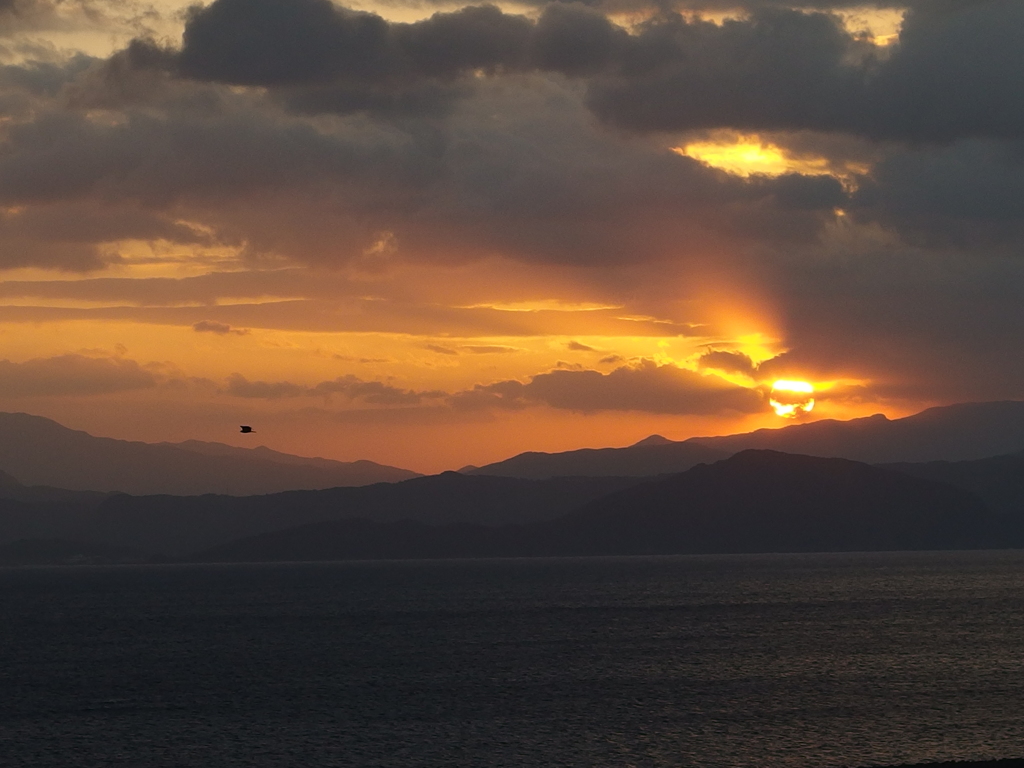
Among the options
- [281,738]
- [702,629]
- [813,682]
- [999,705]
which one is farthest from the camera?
[702,629]

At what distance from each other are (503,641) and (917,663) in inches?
2415

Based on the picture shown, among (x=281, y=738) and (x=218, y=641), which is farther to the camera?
(x=218, y=641)

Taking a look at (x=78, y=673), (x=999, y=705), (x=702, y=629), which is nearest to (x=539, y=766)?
(x=999, y=705)

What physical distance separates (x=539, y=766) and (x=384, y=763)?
36.8 ft

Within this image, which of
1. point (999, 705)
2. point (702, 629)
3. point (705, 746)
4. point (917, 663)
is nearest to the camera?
point (705, 746)

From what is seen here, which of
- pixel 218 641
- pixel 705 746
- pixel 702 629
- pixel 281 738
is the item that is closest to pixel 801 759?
pixel 705 746

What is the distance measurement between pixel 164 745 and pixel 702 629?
374 ft

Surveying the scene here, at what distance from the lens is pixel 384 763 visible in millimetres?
88250

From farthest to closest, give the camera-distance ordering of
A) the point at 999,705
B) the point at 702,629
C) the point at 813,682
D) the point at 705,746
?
the point at 702,629 < the point at 813,682 < the point at 999,705 < the point at 705,746

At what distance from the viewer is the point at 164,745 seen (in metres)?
97.1

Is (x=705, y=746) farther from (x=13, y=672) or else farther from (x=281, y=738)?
(x=13, y=672)

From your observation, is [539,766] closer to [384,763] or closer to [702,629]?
[384,763]

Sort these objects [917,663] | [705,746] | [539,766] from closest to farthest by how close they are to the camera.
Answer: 1. [539,766]
2. [705,746]
3. [917,663]

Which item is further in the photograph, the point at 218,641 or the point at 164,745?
the point at 218,641
